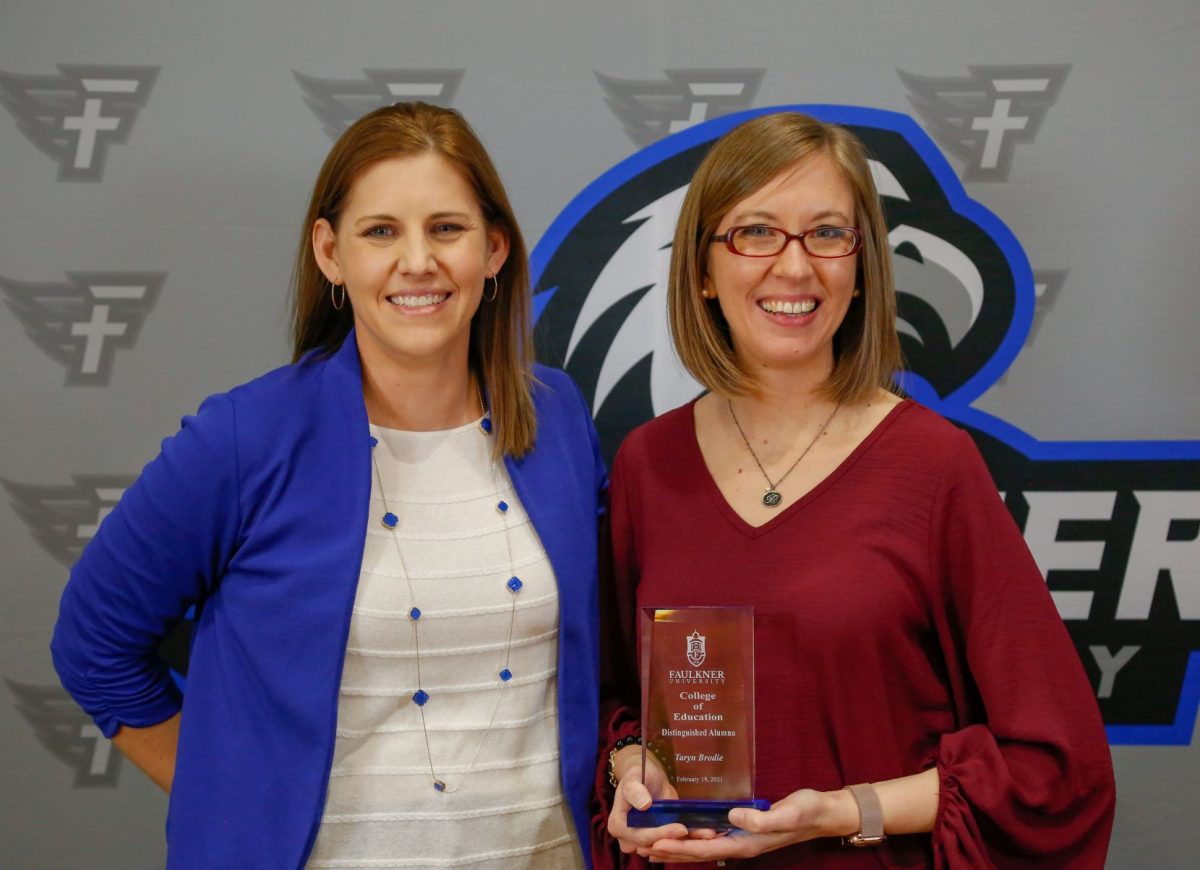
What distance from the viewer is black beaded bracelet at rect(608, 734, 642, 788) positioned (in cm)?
192

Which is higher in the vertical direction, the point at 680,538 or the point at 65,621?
the point at 680,538

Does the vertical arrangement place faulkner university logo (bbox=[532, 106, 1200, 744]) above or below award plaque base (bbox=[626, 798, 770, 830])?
above

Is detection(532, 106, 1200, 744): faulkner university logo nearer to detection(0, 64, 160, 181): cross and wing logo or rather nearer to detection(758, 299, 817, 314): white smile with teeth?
detection(758, 299, 817, 314): white smile with teeth

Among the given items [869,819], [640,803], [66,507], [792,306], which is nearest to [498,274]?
[792,306]

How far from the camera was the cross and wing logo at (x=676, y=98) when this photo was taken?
2.54 meters

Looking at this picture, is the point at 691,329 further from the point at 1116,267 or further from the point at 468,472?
the point at 1116,267

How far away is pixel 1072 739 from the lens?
171cm

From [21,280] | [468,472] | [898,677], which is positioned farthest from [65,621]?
[898,677]

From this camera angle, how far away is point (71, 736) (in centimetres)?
262

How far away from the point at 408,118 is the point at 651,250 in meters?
0.85

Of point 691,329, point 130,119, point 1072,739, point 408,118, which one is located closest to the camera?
point 1072,739

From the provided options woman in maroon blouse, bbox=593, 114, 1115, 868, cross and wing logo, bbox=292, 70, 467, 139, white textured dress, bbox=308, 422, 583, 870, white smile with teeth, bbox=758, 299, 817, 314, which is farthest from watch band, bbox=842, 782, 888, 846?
cross and wing logo, bbox=292, 70, 467, 139

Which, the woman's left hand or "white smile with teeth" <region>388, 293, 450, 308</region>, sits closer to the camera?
the woman's left hand

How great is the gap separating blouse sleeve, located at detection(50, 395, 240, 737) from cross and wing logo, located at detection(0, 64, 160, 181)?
103cm
